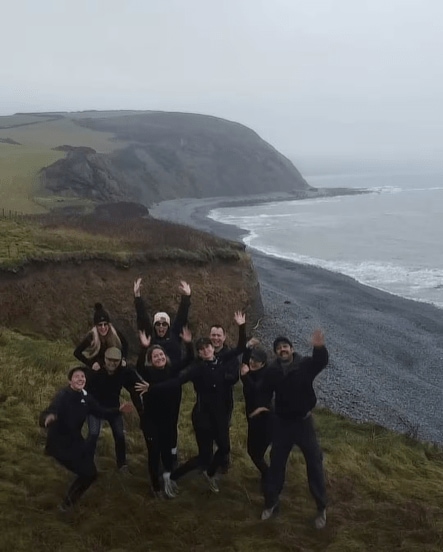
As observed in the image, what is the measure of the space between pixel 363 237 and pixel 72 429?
193 ft

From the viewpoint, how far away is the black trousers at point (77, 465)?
273 inches

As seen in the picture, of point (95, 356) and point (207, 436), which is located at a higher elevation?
point (95, 356)

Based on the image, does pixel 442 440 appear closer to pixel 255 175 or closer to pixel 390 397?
pixel 390 397

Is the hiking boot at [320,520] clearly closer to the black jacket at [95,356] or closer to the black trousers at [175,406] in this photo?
the black trousers at [175,406]

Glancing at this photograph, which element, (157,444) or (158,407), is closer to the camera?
(158,407)

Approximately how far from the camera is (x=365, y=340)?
24562mm

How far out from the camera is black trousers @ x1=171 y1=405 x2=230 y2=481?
7.65 metres

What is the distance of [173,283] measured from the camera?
21422 millimetres

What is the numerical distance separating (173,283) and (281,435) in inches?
569

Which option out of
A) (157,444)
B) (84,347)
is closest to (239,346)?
(157,444)

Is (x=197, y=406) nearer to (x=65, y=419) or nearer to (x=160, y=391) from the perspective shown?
(x=160, y=391)

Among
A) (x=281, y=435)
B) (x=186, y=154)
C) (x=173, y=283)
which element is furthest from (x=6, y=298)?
(x=186, y=154)

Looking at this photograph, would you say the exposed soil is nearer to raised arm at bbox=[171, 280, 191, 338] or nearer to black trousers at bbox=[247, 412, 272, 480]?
raised arm at bbox=[171, 280, 191, 338]

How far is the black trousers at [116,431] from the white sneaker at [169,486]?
0.83 metres
